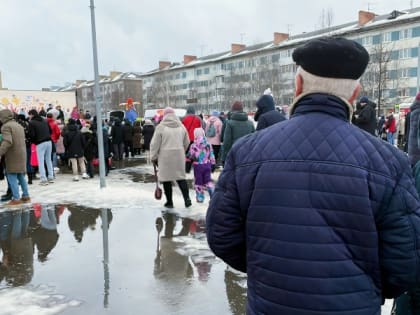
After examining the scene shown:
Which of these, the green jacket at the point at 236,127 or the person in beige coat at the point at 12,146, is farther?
the green jacket at the point at 236,127

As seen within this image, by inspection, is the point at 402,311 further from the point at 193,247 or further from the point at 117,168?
the point at 117,168

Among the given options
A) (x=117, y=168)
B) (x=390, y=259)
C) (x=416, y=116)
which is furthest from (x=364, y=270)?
(x=117, y=168)

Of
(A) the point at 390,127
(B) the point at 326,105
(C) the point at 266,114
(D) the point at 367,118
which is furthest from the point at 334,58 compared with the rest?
(A) the point at 390,127

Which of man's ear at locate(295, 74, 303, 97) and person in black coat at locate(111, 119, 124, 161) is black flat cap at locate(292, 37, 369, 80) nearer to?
man's ear at locate(295, 74, 303, 97)

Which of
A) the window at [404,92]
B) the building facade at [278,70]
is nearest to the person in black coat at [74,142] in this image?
the building facade at [278,70]

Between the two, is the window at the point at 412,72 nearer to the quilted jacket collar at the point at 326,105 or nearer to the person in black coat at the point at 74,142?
the person in black coat at the point at 74,142

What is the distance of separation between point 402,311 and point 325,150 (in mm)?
1398

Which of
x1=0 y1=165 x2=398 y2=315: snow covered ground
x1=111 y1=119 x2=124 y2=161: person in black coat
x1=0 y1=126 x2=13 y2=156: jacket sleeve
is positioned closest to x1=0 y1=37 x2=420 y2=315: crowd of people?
x1=0 y1=165 x2=398 y2=315: snow covered ground

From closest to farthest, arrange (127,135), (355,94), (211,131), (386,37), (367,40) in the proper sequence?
(355,94) → (211,131) → (127,135) → (386,37) → (367,40)

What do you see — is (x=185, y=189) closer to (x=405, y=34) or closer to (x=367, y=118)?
(x=367, y=118)

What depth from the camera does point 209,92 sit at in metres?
82.7

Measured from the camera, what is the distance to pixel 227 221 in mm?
1795

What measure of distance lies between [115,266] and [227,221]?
3.37 m

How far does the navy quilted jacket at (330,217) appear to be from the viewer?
1521 mm
